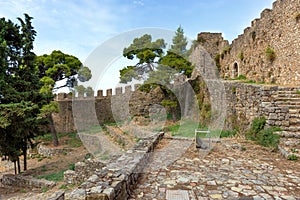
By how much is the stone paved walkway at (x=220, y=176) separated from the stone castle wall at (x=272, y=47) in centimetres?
515

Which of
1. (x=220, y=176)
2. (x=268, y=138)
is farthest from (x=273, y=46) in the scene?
A: (x=220, y=176)

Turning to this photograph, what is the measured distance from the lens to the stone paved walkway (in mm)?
2746

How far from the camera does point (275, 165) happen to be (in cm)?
389

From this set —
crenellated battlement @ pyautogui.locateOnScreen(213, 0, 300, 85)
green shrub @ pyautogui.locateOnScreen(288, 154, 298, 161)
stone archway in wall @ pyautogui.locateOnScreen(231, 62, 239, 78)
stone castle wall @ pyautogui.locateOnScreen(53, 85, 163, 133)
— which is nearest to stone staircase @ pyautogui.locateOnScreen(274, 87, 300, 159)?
green shrub @ pyautogui.locateOnScreen(288, 154, 298, 161)

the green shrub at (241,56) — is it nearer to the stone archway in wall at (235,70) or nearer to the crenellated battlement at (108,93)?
the stone archway in wall at (235,70)

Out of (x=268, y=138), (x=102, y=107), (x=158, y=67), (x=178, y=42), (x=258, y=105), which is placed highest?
(x=178, y=42)

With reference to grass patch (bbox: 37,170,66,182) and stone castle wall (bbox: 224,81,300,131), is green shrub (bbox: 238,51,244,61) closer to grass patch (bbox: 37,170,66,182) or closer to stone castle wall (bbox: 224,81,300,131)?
stone castle wall (bbox: 224,81,300,131)

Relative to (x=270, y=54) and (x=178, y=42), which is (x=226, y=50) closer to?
(x=270, y=54)

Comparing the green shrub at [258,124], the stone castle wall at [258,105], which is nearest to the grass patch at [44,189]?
the green shrub at [258,124]

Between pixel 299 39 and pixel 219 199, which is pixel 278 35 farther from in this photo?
pixel 219 199

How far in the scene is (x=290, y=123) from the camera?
538 centimetres

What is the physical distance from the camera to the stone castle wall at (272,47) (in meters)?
8.13

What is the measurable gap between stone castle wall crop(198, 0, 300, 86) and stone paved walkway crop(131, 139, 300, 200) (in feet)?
16.9

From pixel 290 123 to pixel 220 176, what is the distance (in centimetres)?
319
